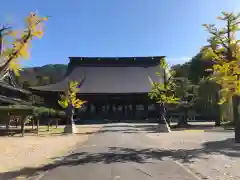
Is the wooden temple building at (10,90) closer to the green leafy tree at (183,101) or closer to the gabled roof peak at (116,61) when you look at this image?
the green leafy tree at (183,101)

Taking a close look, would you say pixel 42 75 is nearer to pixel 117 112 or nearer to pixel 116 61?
pixel 116 61

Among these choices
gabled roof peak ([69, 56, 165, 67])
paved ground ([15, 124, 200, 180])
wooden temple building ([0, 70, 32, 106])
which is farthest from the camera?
gabled roof peak ([69, 56, 165, 67])

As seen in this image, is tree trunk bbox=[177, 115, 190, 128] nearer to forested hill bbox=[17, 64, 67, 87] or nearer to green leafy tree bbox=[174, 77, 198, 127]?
green leafy tree bbox=[174, 77, 198, 127]

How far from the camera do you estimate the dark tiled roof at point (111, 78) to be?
157ft

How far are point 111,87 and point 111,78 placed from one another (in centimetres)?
431

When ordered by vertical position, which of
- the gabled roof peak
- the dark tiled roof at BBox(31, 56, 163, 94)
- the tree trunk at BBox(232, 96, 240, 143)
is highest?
the gabled roof peak

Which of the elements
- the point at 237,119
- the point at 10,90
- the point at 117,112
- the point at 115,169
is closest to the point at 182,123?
the point at 117,112

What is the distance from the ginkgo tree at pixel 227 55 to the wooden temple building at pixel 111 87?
30.6 m

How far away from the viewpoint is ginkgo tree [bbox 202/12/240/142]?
570 inches

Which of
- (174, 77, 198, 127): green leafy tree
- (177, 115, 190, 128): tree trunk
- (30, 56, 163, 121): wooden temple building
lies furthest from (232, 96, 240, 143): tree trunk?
(30, 56, 163, 121): wooden temple building

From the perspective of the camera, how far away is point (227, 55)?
15.4 metres

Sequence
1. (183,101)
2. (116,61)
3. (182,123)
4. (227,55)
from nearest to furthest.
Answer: (227,55), (182,123), (183,101), (116,61)

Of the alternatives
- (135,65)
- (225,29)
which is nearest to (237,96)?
(225,29)

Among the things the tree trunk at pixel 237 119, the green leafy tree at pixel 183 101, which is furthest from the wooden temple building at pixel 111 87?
the tree trunk at pixel 237 119
